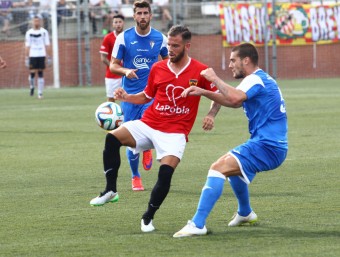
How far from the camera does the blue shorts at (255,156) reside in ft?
27.6

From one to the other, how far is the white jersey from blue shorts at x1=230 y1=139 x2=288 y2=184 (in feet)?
77.0

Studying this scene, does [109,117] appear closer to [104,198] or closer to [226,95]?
[104,198]

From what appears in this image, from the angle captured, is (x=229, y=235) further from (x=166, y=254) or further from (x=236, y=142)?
(x=236, y=142)

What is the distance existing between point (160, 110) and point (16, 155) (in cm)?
685

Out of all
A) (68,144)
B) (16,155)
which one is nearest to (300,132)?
(68,144)

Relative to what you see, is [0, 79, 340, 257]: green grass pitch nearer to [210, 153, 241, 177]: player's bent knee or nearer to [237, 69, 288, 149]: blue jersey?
[210, 153, 241, 177]: player's bent knee

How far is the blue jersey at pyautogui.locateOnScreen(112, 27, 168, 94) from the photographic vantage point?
12.1 m

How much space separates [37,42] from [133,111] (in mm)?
19804

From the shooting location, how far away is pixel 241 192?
882 centimetres

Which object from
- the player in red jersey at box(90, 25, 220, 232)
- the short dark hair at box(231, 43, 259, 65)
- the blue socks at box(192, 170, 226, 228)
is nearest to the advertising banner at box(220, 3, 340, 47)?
the player in red jersey at box(90, 25, 220, 232)

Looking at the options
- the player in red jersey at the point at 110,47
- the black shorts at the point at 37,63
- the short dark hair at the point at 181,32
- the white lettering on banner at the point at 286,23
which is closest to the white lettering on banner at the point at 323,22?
the white lettering on banner at the point at 286,23

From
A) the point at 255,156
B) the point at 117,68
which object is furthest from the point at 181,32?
the point at 117,68

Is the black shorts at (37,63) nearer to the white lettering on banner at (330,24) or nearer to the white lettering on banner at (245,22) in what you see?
the white lettering on banner at (245,22)

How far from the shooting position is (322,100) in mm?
26125
